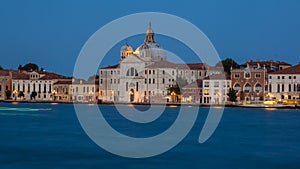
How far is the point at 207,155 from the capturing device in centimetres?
1692

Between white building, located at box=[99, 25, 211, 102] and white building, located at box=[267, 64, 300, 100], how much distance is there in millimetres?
10616

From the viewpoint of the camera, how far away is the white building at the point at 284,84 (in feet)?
157

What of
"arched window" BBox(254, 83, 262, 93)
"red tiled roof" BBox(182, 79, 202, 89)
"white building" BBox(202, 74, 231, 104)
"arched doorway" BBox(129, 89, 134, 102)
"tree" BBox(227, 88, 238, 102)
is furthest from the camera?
"arched doorway" BBox(129, 89, 134, 102)

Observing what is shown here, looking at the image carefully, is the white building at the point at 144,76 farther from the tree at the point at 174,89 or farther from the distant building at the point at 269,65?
the distant building at the point at 269,65

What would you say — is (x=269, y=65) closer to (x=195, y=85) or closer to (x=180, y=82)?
(x=195, y=85)

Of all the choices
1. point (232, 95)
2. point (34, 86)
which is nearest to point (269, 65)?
point (232, 95)

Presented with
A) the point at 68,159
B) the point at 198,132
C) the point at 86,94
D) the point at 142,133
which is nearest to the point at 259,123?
the point at 198,132

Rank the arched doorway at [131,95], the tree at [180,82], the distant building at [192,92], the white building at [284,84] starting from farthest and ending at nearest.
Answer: the arched doorway at [131,95], the tree at [180,82], the distant building at [192,92], the white building at [284,84]

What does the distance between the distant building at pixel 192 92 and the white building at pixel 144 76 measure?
2.06 meters

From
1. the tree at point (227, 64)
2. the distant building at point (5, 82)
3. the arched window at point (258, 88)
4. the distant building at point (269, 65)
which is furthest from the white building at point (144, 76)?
the distant building at point (5, 82)

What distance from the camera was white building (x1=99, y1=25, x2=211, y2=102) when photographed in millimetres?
56594

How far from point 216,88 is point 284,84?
246 inches

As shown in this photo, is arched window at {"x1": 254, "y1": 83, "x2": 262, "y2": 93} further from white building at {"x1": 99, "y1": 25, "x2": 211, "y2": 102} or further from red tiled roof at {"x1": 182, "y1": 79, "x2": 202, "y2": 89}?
Answer: white building at {"x1": 99, "y1": 25, "x2": 211, "y2": 102}

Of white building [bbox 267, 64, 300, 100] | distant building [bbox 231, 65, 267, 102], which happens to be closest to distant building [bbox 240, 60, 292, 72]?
distant building [bbox 231, 65, 267, 102]
